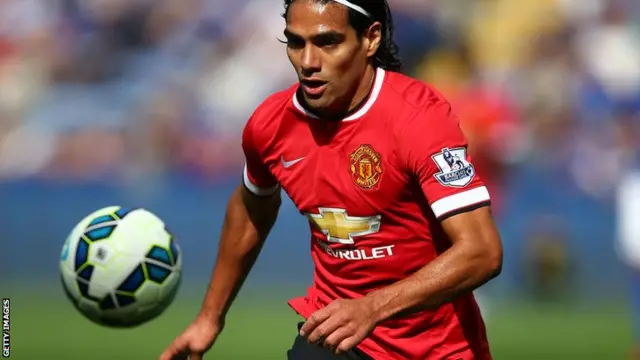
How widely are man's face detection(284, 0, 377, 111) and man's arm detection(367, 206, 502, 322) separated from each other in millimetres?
912

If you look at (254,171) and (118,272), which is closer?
(254,171)

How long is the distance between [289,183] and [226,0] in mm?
11734

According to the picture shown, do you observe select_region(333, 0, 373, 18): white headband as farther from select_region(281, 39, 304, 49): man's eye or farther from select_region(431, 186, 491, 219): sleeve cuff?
select_region(431, 186, 491, 219): sleeve cuff

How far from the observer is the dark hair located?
17.1 ft

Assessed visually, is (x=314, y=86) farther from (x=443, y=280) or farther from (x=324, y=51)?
(x=443, y=280)

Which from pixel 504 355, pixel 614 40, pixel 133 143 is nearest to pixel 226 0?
pixel 133 143

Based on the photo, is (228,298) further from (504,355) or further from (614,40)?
(614,40)

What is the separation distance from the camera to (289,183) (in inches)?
216

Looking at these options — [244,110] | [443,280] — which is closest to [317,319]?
[443,280]

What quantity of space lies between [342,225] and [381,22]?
3.13 ft

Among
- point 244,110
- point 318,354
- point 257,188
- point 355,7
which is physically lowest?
point 244,110

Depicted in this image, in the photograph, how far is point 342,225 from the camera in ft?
17.3

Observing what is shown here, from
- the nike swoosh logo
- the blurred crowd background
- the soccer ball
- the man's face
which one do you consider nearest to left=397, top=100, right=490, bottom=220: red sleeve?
the man's face

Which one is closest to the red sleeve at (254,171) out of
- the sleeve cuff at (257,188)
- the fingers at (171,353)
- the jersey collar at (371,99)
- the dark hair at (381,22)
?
the sleeve cuff at (257,188)
